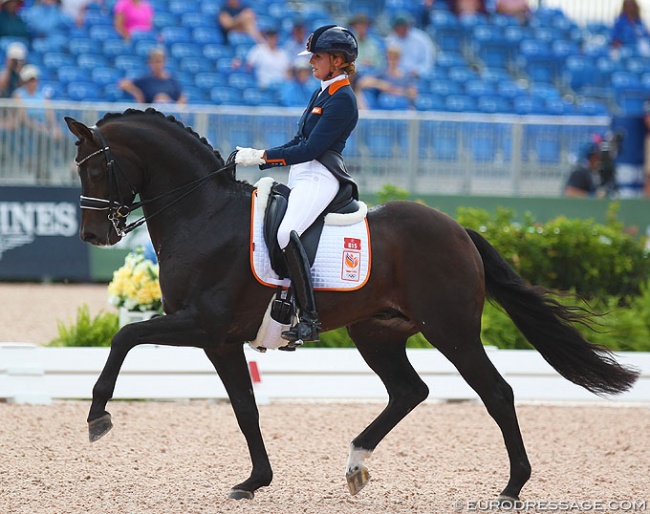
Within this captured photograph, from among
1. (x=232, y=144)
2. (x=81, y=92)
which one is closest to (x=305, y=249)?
(x=232, y=144)

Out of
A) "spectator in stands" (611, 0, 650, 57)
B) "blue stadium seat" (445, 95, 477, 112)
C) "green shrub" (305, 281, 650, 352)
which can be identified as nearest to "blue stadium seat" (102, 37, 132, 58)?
"blue stadium seat" (445, 95, 477, 112)

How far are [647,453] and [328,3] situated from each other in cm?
1413

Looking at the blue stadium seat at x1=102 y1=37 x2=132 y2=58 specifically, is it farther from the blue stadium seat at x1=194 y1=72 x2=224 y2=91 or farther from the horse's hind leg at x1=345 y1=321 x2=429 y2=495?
the horse's hind leg at x1=345 y1=321 x2=429 y2=495

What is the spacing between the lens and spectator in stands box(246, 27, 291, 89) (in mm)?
16719

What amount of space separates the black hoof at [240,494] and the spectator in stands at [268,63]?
1160 centimetres

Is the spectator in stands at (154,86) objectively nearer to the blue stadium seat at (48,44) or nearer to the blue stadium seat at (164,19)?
the blue stadium seat at (48,44)

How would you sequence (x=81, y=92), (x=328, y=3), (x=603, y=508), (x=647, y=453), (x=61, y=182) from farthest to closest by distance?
(x=328, y=3)
(x=81, y=92)
(x=61, y=182)
(x=647, y=453)
(x=603, y=508)

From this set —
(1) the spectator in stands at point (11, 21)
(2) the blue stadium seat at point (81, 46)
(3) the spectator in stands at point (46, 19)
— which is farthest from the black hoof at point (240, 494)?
(3) the spectator in stands at point (46, 19)

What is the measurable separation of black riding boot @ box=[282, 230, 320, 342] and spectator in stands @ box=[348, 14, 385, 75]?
1141 cm

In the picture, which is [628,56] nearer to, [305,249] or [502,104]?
[502,104]

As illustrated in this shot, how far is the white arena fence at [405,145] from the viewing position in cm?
1403

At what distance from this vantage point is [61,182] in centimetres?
1427

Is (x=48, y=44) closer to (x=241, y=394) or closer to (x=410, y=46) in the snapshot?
(x=410, y=46)

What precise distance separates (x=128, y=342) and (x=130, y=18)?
42.0ft
